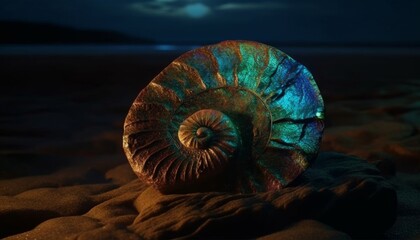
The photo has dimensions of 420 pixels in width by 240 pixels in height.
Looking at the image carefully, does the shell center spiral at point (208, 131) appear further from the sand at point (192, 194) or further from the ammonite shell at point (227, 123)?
the sand at point (192, 194)

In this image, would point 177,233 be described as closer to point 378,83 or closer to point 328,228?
point 328,228

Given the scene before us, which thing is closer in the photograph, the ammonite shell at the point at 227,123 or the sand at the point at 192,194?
the sand at the point at 192,194

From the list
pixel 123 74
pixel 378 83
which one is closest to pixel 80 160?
pixel 378 83

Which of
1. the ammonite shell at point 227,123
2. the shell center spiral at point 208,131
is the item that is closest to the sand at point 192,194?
the ammonite shell at point 227,123

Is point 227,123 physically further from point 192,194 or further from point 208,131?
point 192,194

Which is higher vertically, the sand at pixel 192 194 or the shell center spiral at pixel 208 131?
the shell center spiral at pixel 208 131

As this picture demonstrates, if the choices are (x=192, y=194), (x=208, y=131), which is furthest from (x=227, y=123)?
(x=192, y=194)
